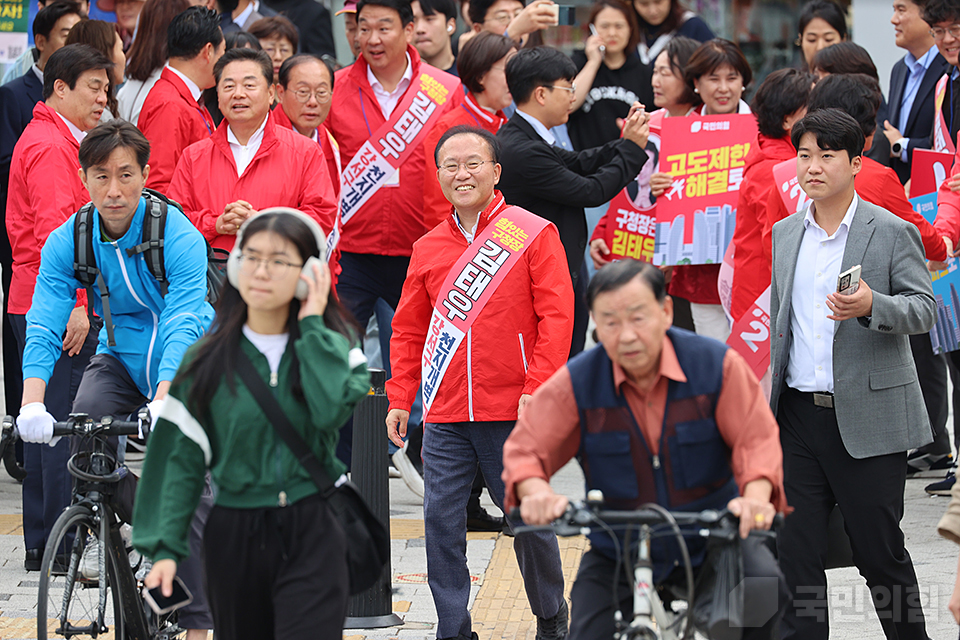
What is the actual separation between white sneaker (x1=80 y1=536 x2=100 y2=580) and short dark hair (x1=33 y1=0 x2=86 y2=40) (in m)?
4.12

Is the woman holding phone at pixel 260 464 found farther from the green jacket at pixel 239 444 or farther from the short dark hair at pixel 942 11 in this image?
the short dark hair at pixel 942 11

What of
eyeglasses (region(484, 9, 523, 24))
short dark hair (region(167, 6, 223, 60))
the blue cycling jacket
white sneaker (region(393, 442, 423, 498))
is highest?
eyeglasses (region(484, 9, 523, 24))

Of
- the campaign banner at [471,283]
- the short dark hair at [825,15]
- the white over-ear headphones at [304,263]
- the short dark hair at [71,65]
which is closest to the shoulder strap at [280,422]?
the white over-ear headphones at [304,263]

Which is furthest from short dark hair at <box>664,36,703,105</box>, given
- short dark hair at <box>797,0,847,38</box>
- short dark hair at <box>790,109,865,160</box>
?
short dark hair at <box>790,109,865,160</box>

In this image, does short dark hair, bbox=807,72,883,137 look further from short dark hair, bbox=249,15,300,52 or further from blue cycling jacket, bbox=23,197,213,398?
short dark hair, bbox=249,15,300,52

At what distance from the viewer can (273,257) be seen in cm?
377

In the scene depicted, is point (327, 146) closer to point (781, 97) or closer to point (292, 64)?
point (292, 64)

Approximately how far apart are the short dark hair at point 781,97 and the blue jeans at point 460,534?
2.29 m

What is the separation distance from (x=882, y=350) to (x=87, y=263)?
312 centimetres

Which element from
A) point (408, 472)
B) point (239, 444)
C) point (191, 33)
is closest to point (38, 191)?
point (191, 33)

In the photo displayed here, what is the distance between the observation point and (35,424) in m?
4.54

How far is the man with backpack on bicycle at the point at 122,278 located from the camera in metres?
5.02

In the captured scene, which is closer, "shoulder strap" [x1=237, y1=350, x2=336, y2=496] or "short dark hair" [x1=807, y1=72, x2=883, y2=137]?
"shoulder strap" [x1=237, y1=350, x2=336, y2=496]

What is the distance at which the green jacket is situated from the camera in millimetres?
3709
